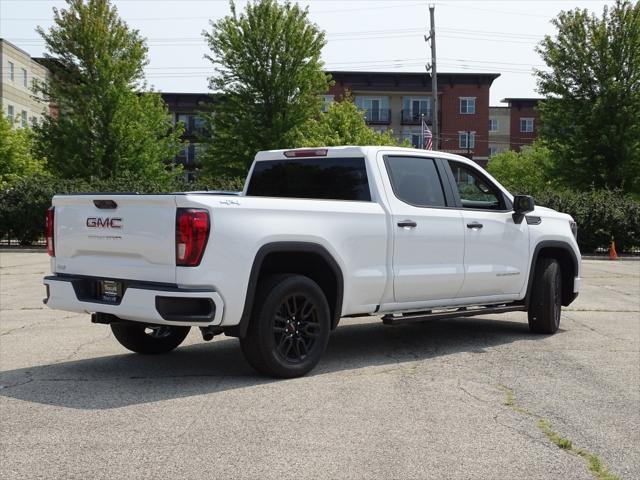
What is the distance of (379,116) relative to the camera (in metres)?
68.8

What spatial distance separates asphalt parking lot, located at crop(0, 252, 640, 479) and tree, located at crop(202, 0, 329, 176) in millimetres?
28602

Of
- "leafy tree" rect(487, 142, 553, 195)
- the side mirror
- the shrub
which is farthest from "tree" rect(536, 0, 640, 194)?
the side mirror

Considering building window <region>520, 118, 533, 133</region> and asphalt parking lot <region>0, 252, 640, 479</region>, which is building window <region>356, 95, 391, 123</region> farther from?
asphalt parking lot <region>0, 252, 640, 479</region>

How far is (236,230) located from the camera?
592cm

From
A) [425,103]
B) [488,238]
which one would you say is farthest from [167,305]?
[425,103]

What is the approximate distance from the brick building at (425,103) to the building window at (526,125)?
9.26 metres

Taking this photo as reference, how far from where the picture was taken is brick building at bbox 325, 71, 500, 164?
222 ft

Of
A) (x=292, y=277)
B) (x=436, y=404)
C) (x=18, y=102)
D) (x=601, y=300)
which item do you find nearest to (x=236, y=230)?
(x=292, y=277)

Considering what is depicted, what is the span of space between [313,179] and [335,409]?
2830 mm

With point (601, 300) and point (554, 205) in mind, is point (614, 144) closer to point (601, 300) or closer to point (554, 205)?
point (554, 205)

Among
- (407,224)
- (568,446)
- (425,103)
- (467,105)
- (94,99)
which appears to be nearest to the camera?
(568,446)

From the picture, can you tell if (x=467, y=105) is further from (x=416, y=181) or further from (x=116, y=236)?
(x=116, y=236)

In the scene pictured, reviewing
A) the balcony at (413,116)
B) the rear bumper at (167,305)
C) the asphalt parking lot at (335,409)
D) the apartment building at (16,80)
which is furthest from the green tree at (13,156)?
the rear bumper at (167,305)

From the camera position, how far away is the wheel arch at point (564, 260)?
351 inches
